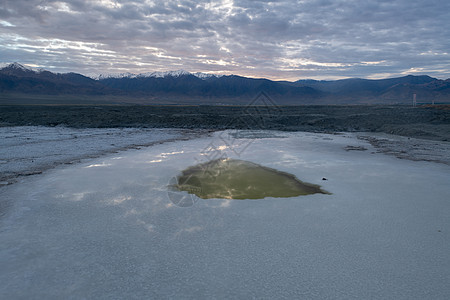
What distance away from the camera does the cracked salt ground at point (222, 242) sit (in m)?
2.93

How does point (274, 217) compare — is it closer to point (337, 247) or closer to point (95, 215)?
point (337, 247)

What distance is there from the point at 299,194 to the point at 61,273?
4217mm

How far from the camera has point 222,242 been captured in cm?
382

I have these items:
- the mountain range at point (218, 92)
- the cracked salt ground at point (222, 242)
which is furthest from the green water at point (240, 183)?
the mountain range at point (218, 92)

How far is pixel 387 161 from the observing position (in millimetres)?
8953

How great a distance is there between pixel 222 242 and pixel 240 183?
2.81m

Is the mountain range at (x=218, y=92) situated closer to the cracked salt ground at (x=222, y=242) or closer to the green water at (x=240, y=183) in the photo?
the green water at (x=240, y=183)

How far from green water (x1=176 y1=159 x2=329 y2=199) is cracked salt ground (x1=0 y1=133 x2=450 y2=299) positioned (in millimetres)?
381

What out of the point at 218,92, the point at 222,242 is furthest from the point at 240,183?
the point at 218,92

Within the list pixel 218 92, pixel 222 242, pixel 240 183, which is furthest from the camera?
pixel 218 92

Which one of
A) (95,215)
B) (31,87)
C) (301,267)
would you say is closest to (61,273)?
(95,215)

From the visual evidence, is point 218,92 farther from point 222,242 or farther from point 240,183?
point 222,242

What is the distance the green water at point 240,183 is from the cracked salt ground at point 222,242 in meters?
0.38

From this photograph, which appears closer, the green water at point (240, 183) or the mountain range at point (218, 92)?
the green water at point (240, 183)
